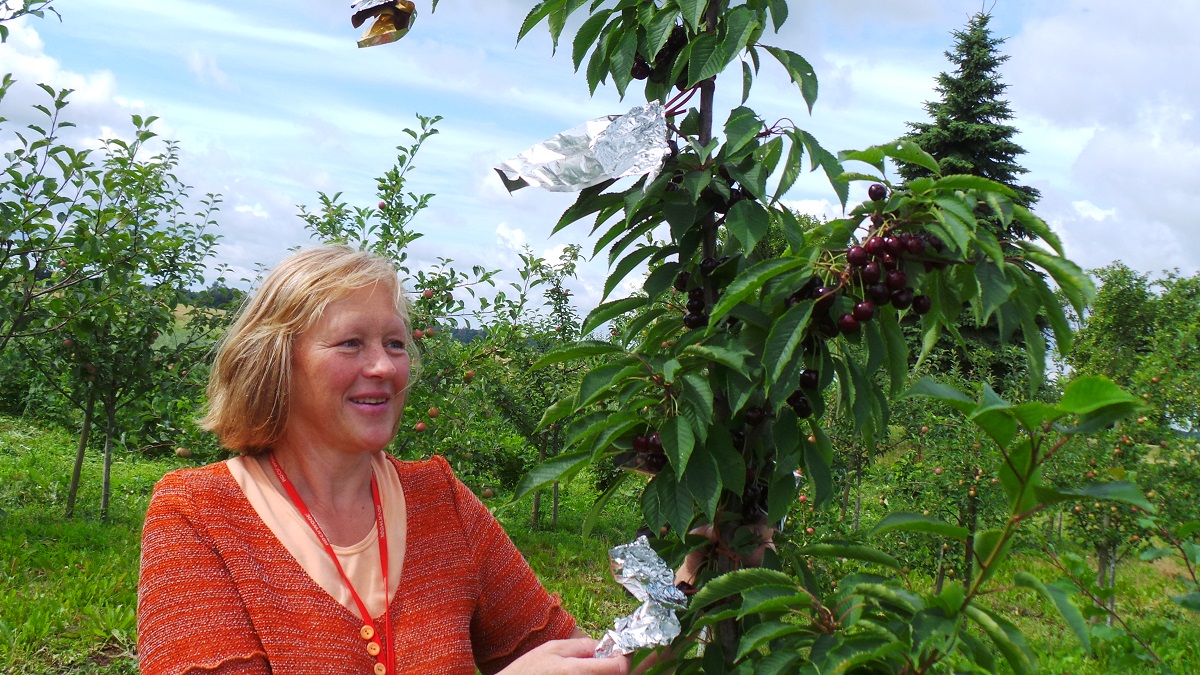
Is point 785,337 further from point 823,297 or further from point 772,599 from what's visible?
point 772,599

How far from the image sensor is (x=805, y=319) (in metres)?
1.31

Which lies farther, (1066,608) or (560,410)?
(560,410)

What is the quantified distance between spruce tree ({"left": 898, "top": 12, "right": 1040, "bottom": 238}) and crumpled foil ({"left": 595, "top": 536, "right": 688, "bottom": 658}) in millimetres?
21801

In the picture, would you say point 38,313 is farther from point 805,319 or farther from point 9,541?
point 805,319

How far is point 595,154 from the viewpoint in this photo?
1.54 m

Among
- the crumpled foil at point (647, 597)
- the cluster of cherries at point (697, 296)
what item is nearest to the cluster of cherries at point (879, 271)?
the cluster of cherries at point (697, 296)

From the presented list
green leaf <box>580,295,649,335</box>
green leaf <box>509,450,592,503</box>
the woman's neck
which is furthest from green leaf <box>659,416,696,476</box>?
the woman's neck

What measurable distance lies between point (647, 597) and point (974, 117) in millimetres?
23521

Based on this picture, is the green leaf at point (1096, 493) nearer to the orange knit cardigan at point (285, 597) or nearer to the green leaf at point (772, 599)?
the green leaf at point (772, 599)

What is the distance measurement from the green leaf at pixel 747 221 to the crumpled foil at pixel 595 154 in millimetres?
152

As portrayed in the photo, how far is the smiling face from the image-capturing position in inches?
70.4

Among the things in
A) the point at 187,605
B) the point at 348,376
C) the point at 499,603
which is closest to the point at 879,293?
the point at 348,376

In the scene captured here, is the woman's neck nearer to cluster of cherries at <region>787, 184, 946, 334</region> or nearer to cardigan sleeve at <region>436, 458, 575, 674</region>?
cardigan sleeve at <region>436, 458, 575, 674</region>

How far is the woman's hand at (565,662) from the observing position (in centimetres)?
158
